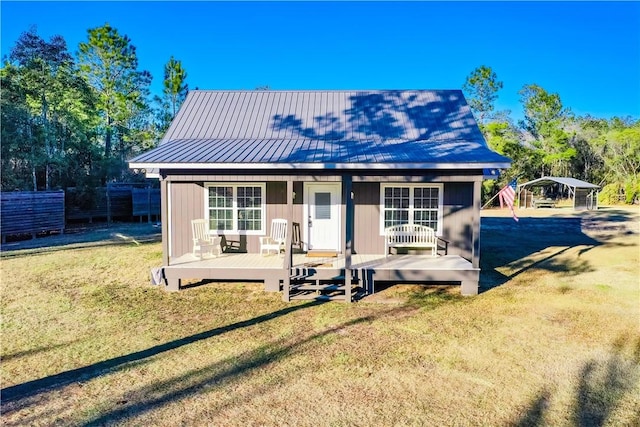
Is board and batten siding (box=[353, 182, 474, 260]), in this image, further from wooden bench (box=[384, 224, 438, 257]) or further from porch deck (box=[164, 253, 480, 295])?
porch deck (box=[164, 253, 480, 295])

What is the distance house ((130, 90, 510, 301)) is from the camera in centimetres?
821

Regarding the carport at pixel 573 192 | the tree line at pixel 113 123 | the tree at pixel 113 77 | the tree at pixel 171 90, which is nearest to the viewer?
the tree line at pixel 113 123

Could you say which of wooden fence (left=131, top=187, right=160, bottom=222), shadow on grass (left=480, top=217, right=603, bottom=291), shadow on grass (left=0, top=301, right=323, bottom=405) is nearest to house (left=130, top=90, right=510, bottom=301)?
shadow on grass (left=480, top=217, right=603, bottom=291)

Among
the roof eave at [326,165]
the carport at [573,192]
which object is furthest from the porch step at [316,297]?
the carport at [573,192]

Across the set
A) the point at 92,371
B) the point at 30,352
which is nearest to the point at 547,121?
the point at 92,371

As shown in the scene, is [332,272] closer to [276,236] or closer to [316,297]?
[316,297]

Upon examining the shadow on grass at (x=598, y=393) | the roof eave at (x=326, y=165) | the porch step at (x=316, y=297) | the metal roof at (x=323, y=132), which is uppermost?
the metal roof at (x=323, y=132)

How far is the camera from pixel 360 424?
12.4 ft

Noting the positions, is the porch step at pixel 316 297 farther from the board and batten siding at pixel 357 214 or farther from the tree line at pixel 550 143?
the tree line at pixel 550 143

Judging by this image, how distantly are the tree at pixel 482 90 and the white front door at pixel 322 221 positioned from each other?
30.0 meters

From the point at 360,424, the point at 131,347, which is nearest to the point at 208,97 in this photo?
the point at 131,347

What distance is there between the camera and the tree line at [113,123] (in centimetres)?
1770

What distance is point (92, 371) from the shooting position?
4809 millimetres

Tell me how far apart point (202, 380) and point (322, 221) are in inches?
237
